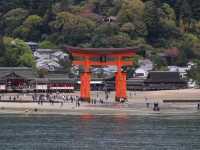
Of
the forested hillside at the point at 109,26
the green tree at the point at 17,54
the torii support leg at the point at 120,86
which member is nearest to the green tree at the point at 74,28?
the forested hillside at the point at 109,26

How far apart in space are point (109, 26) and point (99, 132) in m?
52.8

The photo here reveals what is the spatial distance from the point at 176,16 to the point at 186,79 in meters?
18.5

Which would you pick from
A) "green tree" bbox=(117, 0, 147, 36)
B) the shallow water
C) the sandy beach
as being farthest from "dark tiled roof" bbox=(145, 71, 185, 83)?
the shallow water

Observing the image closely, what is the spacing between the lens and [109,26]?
345 ft

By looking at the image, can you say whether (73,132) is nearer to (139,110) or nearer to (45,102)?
(139,110)

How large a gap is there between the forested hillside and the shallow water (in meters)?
37.8

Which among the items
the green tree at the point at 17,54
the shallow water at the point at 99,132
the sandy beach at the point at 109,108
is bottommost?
the shallow water at the point at 99,132

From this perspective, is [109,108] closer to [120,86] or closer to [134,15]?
[120,86]

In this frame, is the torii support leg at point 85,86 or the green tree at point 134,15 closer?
the torii support leg at point 85,86

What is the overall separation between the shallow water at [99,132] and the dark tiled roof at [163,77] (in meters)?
26.7

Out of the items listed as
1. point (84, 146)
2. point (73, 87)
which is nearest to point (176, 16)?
point (73, 87)

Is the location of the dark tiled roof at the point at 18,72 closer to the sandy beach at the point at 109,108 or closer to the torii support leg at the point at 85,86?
the sandy beach at the point at 109,108

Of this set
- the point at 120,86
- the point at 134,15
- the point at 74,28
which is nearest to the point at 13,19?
the point at 74,28

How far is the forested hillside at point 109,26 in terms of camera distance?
336 feet
